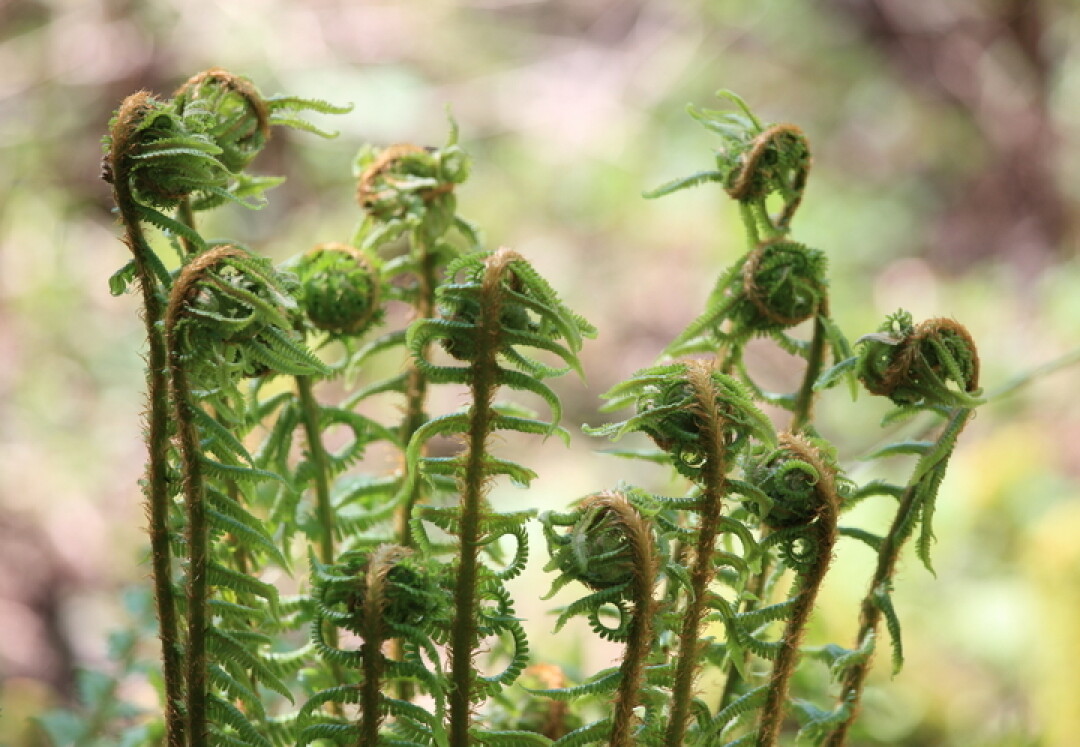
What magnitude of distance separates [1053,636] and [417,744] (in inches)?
61.4

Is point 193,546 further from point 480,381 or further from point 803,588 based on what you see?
point 803,588

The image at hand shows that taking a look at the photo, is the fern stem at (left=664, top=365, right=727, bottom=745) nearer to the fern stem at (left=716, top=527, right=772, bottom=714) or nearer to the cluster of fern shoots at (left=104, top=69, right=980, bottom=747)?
the cluster of fern shoots at (left=104, top=69, right=980, bottom=747)

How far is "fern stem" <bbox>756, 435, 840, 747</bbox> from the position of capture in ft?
2.28

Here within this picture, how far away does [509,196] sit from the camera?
12.4ft

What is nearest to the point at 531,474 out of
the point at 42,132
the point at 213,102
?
the point at 213,102

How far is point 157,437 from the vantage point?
696 mm

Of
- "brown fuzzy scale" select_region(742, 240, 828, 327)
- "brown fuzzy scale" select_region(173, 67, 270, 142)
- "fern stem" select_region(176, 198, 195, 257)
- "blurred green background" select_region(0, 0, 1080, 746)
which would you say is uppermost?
"blurred green background" select_region(0, 0, 1080, 746)

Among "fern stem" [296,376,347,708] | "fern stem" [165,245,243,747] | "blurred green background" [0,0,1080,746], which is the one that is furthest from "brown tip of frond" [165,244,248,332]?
"blurred green background" [0,0,1080,746]

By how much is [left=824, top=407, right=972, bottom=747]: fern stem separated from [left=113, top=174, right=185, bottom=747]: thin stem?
50 centimetres

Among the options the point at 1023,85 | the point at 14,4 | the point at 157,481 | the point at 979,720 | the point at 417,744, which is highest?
the point at 1023,85

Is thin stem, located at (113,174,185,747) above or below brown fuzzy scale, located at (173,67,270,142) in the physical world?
below

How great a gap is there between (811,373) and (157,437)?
21.1 inches

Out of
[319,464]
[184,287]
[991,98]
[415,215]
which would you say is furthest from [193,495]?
[991,98]

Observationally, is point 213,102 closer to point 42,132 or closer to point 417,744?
point 417,744
